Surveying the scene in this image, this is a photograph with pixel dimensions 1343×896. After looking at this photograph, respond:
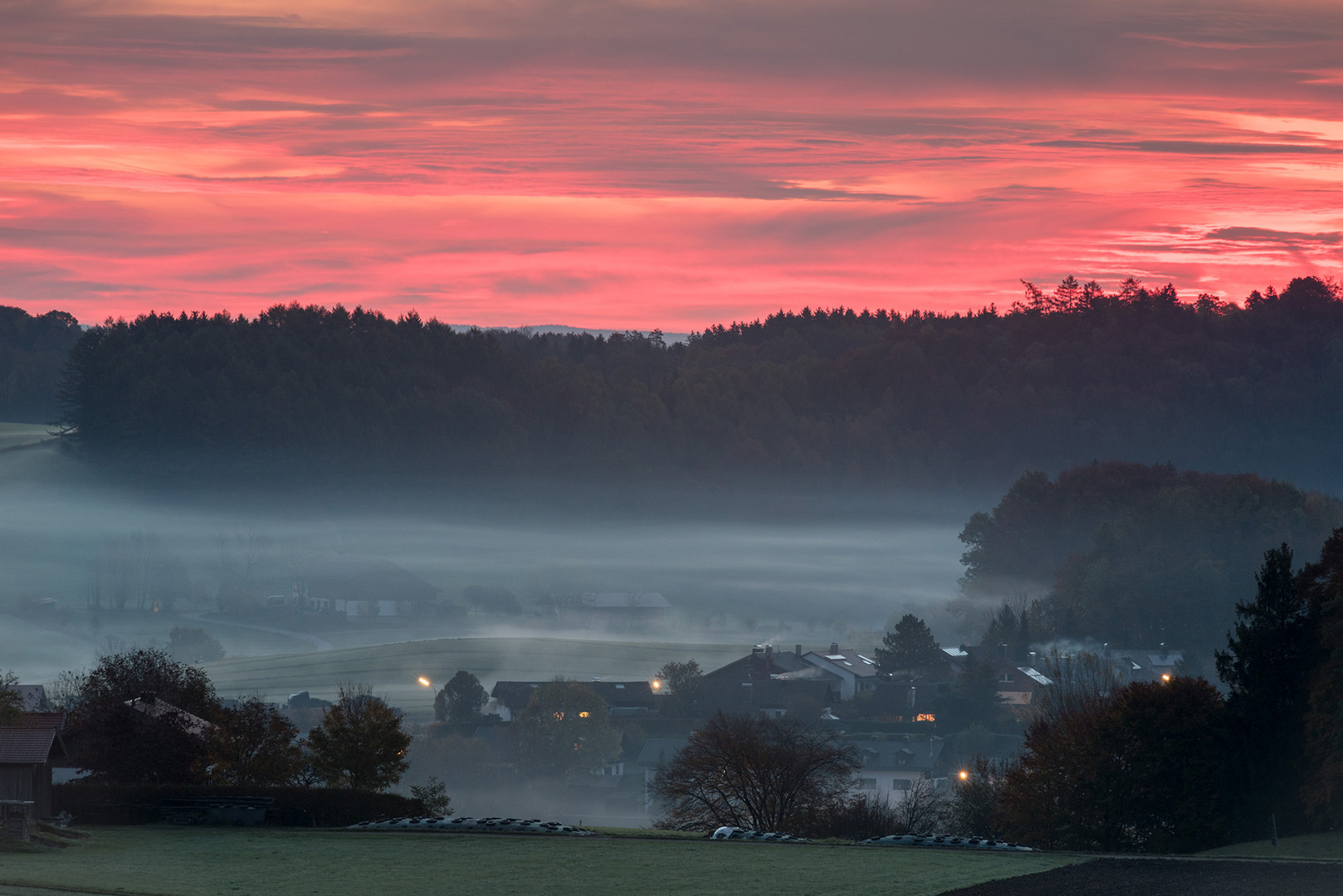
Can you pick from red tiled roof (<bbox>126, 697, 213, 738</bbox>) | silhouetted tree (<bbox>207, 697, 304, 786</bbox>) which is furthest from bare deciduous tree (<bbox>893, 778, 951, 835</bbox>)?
red tiled roof (<bbox>126, 697, 213, 738</bbox>)

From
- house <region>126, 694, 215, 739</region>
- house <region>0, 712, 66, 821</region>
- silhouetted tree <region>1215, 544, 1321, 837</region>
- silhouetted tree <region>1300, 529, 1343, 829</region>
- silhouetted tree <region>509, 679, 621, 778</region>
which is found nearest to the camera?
house <region>0, 712, 66, 821</region>

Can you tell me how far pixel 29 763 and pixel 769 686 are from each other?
132 m

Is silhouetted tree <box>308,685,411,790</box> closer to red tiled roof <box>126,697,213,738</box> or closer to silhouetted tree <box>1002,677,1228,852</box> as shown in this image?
red tiled roof <box>126,697,213,738</box>

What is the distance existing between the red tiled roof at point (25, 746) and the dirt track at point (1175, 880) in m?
30.6

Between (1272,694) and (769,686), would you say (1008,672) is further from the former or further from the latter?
(1272,694)

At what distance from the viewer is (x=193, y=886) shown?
38094 millimetres

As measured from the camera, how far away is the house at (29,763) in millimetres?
49125

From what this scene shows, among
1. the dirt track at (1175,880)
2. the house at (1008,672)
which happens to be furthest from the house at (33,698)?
the house at (1008,672)

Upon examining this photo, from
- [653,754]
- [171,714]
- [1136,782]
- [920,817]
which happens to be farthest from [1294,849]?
[653,754]

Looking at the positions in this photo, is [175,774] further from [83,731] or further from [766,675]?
[766,675]

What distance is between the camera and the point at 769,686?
176 m

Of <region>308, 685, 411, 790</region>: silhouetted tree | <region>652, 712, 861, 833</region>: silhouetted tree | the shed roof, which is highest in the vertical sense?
the shed roof

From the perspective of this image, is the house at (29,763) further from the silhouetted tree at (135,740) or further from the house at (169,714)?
the house at (169,714)

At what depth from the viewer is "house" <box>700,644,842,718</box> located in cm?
16900
